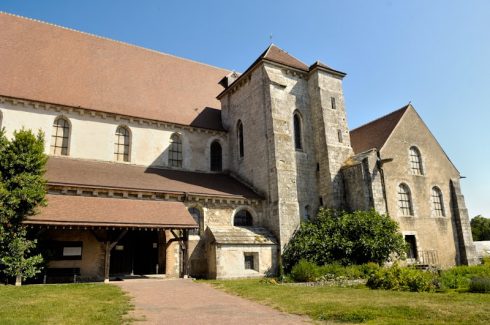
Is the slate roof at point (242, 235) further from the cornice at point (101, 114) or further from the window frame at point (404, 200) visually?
the window frame at point (404, 200)

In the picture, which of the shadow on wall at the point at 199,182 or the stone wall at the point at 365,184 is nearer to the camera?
the shadow on wall at the point at 199,182

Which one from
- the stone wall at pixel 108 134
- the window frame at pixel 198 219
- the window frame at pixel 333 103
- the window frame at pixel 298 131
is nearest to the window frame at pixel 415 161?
the window frame at pixel 333 103

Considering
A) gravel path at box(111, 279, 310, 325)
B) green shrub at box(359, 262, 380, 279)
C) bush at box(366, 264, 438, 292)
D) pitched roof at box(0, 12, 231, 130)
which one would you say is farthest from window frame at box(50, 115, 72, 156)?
bush at box(366, 264, 438, 292)

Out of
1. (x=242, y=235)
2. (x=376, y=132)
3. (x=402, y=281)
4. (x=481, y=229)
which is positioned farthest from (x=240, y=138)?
(x=481, y=229)

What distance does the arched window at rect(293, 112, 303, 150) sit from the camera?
21.4m

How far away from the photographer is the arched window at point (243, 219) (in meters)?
19.2

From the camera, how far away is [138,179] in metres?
17.9

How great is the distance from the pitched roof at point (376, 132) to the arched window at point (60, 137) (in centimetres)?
1681

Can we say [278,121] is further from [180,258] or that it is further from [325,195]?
[180,258]

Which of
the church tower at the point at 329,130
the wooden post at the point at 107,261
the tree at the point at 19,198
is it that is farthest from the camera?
the church tower at the point at 329,130

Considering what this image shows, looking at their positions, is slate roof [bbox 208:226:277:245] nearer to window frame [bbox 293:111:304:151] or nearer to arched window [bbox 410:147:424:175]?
window frame [bbox 293:111:304:151]

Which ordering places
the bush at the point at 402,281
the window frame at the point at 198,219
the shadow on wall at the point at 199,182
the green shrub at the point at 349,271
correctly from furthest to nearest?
the shadow on wall at the point at 199,182 < the window frame at the point at 198,219 < the green shrub at the point at 349,271 < the bush at the point at 402,281

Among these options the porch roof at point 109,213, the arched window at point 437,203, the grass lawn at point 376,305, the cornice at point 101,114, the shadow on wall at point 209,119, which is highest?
the shadow on wall at point 209,119

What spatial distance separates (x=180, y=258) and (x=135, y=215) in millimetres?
3258
